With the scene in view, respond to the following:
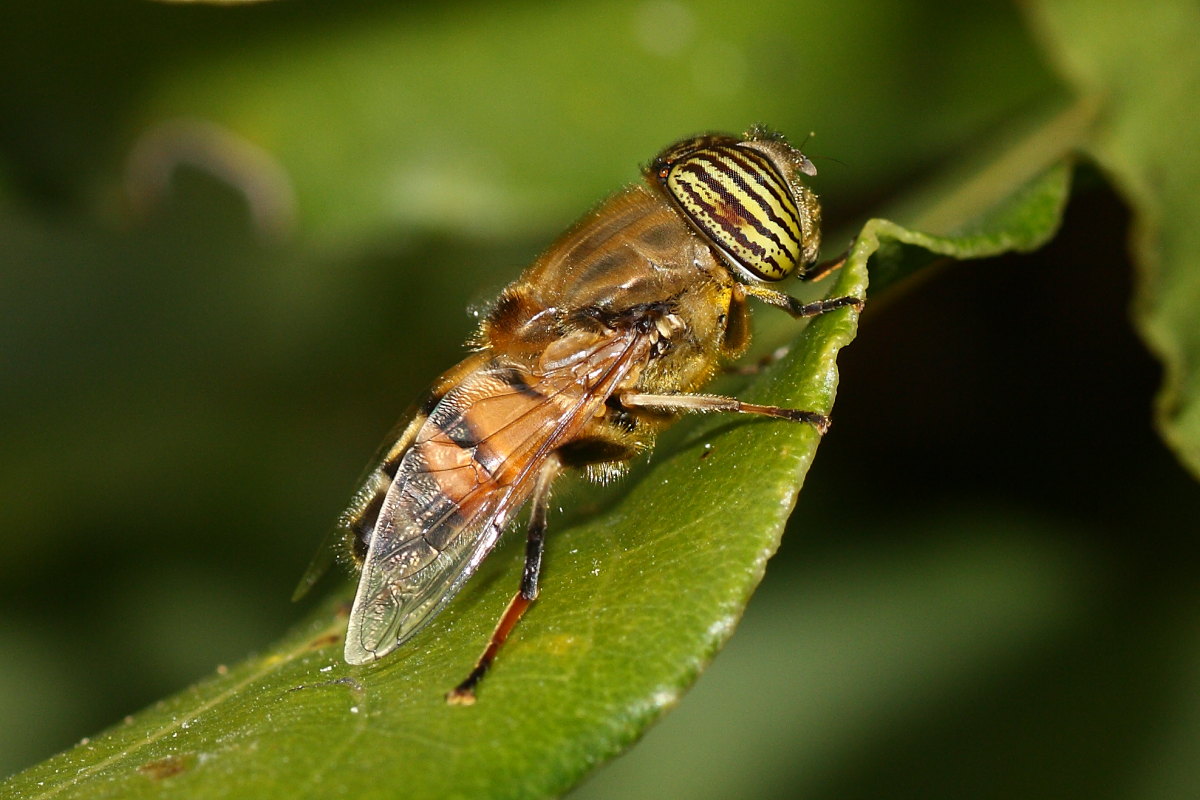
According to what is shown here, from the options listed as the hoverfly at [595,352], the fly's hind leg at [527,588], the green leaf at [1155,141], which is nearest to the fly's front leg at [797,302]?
the hoverfly at [595,352]

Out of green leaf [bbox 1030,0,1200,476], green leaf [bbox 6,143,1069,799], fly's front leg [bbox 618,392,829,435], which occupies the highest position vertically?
green leaf [bbox 6,143,1069,799]

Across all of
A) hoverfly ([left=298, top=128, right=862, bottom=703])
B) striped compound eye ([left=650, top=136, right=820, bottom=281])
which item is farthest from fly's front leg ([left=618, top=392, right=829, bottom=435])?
striped compound eye ([left=650, top=136, right=820, bottom=281])

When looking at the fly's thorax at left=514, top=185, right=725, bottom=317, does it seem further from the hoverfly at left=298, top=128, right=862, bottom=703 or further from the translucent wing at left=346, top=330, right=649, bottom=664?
the translucent wing at left=346, top=330, right=649, bottom=664

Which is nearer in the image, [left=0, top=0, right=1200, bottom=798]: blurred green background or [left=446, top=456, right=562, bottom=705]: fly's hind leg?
[left=446, top=456, right=562, bottom=705]: fly's hind leg

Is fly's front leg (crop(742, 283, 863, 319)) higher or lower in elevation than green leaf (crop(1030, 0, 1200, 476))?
higher

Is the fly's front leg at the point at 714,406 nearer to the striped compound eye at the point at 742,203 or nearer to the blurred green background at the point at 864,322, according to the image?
the striped compound eye at the point at 742,203

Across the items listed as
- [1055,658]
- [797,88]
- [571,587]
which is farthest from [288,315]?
[1055,658]
